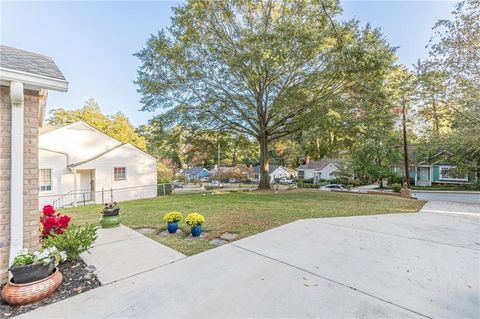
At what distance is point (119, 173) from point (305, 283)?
51.0ft

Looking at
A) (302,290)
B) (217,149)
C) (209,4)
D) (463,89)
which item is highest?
(209,4)

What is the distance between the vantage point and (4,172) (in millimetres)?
2760

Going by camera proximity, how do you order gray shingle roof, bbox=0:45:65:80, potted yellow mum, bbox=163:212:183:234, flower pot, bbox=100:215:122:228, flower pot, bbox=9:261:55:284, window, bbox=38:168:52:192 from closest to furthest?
flower pot, bbox=9:261:55:284
gray shingle roof, bbox=0:45:65:80
potted yellow mum, bbox=163:212:183:234
flower pot, bbox=100:215:122:228
window, bbox=38:168:52:192

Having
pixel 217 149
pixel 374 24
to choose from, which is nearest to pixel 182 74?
pixel 217 149

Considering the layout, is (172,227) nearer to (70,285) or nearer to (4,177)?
(70,285)

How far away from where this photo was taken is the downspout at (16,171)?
107 inches

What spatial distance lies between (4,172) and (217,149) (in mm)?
12890

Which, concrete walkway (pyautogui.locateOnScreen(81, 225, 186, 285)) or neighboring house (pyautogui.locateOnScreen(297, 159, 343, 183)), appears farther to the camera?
neighboring house (pyautogui.locateOnScreen(297, 159, 343, 183))

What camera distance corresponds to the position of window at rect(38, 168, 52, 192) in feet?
40.3

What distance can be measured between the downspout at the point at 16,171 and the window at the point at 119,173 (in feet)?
44.0

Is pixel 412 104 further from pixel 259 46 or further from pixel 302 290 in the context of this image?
pixel 302 290

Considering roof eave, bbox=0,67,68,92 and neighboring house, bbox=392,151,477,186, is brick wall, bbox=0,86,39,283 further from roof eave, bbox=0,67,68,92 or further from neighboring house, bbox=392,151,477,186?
neighboring house, bbox=392,151,477,186

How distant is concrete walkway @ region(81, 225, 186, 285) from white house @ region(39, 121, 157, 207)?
440 inches

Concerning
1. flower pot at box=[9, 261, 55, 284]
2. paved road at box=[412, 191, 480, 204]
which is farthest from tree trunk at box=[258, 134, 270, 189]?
flower pot at box=[9, 261, 55, 284]
